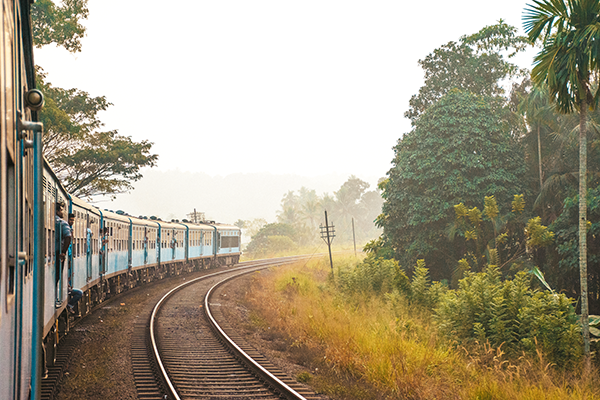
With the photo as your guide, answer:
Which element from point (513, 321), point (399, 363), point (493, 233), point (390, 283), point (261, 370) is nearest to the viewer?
point (399, 363)

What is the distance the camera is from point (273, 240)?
61.4 metres

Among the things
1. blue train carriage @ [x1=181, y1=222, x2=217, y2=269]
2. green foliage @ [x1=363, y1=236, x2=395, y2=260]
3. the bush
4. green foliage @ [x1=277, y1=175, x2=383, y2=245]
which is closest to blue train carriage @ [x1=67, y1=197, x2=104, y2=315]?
the bush

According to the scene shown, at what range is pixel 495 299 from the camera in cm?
1130

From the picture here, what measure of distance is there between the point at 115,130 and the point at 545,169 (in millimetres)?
23001

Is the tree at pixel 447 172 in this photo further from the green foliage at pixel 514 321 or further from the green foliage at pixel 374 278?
the green foliage at pixel 514 321

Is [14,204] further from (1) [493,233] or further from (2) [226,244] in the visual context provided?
(2) [226,244]

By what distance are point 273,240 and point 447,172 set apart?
41.8m

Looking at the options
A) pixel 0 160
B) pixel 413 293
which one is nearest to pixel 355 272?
pixel 413 293

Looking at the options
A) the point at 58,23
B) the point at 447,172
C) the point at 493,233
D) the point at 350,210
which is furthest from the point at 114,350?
the point at 350,210

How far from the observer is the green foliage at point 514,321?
1075 cm

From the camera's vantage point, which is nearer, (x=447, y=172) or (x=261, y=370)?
(x=261, y=370)

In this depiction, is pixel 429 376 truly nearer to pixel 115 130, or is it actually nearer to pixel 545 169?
pixel 545 169

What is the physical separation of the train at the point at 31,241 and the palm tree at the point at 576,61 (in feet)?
33.9

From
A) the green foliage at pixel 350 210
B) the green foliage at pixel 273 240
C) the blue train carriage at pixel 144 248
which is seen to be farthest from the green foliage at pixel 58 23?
the green foliage at pixel 350 210
